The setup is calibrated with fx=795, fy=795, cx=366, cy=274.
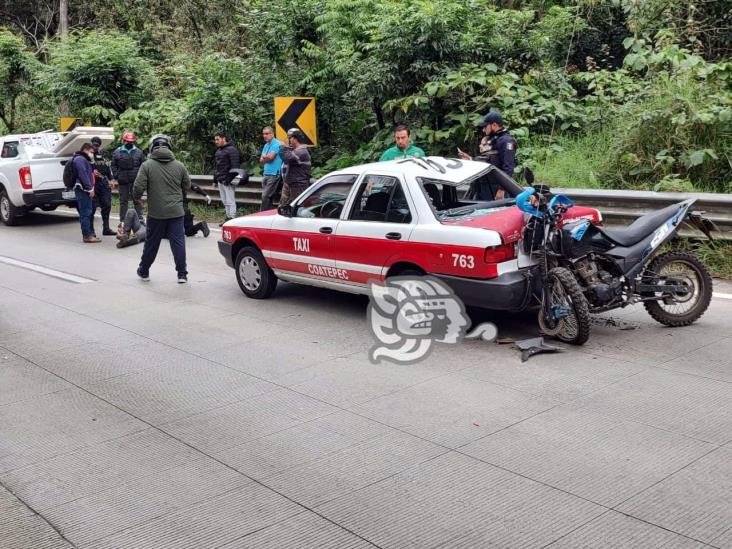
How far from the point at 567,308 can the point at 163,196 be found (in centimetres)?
571

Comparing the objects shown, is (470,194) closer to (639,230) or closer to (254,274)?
(639,230)

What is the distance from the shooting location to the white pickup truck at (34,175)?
16594mm

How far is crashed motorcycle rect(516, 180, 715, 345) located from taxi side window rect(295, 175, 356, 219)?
6.67 ft

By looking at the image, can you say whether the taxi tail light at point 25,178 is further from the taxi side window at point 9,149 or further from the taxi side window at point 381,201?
the taxi side window at point 381,201

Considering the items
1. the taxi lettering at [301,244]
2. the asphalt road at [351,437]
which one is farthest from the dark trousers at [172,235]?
the taxi lettering at [301,244]

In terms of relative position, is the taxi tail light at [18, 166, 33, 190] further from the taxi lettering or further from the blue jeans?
the taxi lettering

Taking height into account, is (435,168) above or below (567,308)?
above

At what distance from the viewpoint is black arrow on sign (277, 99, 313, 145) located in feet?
48.7

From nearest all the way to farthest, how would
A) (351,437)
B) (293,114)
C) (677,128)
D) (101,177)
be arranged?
(351,437), (677,128), (101,177), (293,114)

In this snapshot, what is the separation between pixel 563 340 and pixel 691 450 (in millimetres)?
2331

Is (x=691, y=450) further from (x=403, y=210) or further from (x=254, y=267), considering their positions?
(x=254, y=267)

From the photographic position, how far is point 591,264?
6.90m

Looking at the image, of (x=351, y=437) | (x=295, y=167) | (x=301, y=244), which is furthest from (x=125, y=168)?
(x=351, y=437)

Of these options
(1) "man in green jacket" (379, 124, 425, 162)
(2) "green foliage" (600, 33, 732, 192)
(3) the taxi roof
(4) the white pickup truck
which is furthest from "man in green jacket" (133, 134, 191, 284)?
(4) the white pickup truck
